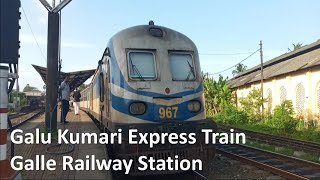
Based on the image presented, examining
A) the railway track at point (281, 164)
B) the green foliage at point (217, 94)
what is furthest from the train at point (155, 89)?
the green foliage at point (217, 94)

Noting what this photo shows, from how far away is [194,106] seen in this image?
7566 millimetres

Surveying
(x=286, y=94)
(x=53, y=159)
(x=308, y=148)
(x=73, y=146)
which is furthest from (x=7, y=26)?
(x=286, y=94)

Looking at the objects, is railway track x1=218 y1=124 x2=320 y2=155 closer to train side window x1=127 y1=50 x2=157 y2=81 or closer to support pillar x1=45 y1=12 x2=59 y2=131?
train side window x1=127 y1=50 x2=157 y2=81

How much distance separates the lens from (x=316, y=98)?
20.0 metres

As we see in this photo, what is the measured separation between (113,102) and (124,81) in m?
0.51

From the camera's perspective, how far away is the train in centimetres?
692

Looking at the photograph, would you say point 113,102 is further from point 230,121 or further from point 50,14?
point 230,121

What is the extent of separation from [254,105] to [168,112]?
20.8 meters

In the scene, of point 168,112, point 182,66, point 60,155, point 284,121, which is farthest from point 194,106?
point 284,121

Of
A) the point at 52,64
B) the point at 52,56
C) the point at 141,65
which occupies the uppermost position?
the point at 52,56

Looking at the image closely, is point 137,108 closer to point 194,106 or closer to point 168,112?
point 168,112

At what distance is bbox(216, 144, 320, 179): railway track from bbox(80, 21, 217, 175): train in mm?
2055

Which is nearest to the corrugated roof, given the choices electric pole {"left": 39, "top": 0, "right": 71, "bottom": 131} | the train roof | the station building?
the station building

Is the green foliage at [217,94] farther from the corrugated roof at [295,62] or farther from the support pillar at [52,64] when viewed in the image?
Answer: the support pillar at [52,64]
